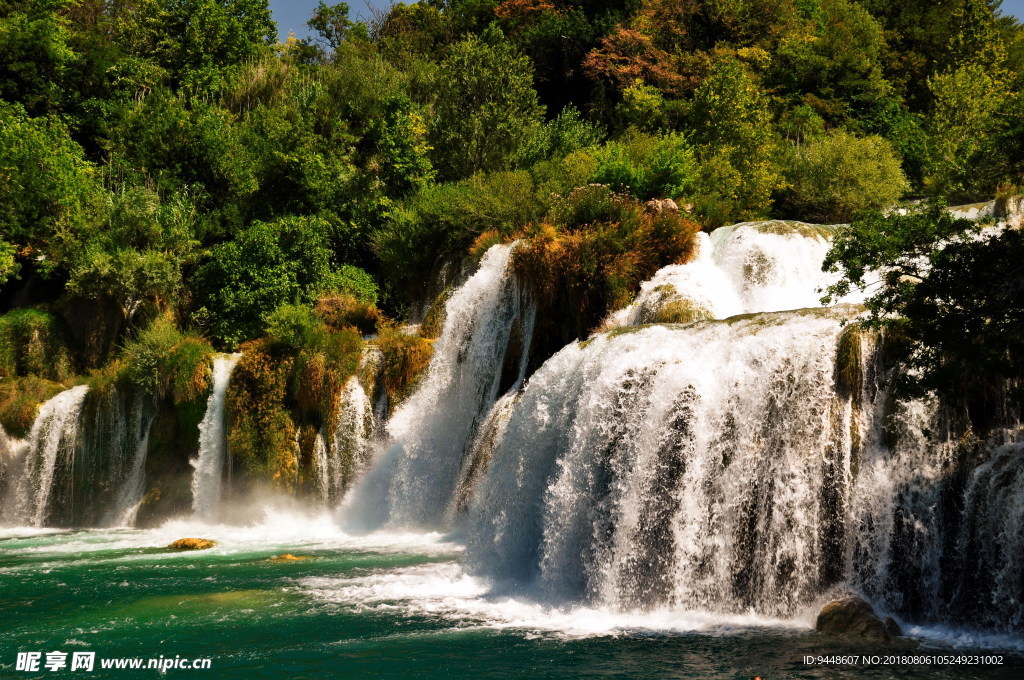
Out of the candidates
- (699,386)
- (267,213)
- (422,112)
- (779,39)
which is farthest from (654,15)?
(699,386)

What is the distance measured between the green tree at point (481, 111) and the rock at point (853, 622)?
76.6ft

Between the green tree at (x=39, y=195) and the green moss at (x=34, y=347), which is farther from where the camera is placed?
the green tree at (x=39, y=195)

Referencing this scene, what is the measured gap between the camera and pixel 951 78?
33500mm

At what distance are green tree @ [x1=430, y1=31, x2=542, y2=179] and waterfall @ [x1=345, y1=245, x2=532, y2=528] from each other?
12025mm

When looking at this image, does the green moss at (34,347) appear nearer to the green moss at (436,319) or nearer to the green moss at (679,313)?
the green moss at (436,319)

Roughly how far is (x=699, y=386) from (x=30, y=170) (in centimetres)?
2333

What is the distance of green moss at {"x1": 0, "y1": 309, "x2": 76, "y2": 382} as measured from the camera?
1037 inches

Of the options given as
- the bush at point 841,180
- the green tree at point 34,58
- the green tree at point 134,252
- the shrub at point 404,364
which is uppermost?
the green tree at point 34,58

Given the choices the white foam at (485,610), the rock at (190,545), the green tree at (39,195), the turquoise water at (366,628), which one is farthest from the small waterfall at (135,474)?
the white foam at (485,610)

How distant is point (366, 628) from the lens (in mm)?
12398

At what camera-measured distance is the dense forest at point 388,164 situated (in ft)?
75.4

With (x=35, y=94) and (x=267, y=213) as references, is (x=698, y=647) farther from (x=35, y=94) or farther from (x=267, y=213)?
(x=35, y=94)

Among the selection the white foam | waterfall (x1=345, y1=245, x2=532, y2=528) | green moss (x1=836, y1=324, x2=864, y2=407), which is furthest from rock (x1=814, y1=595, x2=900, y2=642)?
waterfall (x1=345, y1=245, x2=532, y2=528)

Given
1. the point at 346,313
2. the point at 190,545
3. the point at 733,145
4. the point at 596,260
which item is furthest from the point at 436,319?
the point at 733,145
